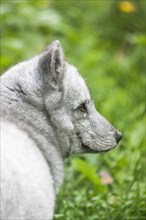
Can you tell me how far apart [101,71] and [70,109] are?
187 inches

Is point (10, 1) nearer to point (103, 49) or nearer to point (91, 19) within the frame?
point (103, 49)

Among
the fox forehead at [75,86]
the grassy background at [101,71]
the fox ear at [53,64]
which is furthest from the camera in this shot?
the grassy background at [101,71]

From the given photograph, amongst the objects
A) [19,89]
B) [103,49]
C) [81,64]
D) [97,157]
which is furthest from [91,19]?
[19,89]

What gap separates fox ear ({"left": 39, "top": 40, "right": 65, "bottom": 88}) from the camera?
5.11 m

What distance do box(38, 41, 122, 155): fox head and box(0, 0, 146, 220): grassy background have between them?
784mm

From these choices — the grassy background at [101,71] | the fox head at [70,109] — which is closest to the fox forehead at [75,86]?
the fox head at [70,109]

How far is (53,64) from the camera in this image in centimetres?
514

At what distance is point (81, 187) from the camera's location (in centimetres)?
684

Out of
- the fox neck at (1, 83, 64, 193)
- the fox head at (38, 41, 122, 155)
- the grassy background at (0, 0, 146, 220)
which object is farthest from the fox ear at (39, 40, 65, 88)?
the grassy background at (0, 0, 146, 220)

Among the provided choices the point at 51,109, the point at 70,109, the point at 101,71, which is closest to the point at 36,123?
the point at 51,109

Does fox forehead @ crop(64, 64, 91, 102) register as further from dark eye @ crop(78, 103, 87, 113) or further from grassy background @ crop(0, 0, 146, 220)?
grassy background @ crop(0, 0, 146, 220)

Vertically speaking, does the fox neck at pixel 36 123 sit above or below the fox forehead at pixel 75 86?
below

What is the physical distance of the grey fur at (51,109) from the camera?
5152mm

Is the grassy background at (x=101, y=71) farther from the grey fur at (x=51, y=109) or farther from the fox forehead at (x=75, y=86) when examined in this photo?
the fox forehead at (x=75, y=86)
